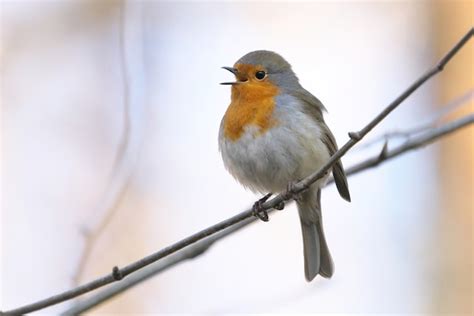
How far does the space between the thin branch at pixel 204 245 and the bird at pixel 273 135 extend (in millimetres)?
271

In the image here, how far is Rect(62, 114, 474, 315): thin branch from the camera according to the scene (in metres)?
3.49

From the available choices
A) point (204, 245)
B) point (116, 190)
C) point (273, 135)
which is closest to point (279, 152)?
point (273, 135)

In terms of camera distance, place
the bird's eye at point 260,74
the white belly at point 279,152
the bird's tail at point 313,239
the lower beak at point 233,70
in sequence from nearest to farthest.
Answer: the white belly at point 279,152, the lower beak at point 233,70, the bird's eye at point 260,74, the bird's tail at point 313,239

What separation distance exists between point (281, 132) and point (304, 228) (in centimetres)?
107

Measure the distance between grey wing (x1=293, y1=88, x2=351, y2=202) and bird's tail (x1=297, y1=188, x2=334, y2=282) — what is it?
42cm

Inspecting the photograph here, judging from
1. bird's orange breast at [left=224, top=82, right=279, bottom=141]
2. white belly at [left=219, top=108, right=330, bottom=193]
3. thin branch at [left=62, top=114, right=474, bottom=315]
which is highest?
bird's orange breast at [left=224, top=82, right=279, bottom=141]

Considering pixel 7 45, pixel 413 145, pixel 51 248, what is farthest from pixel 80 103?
pixel 413 145

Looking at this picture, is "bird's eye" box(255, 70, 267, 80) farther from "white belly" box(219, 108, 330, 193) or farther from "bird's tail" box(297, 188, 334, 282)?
"bird's tail" box(297, 188, 334, 282)

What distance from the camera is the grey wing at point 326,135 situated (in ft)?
14.5

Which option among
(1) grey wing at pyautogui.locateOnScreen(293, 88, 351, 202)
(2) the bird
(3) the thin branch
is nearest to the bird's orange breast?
(2) the bird

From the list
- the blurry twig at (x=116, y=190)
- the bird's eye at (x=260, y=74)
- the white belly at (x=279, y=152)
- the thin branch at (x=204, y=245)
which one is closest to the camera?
the thin branch at (x=204, y=245)

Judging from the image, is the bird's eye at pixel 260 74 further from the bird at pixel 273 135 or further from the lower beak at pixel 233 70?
the lower beak at pixel 233 70

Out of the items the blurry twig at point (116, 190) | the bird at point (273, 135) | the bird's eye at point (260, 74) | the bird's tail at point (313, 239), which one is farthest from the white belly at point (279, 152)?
the blurry twig at point (116, 190)

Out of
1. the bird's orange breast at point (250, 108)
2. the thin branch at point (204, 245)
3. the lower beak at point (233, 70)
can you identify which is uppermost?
the lower beak at point (233, 70)
